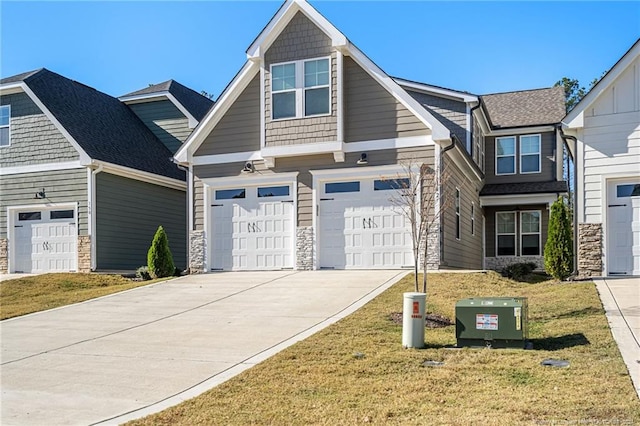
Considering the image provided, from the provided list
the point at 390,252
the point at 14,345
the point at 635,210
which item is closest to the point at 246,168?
the point at 390,252

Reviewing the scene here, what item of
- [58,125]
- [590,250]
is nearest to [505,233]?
[590,250]

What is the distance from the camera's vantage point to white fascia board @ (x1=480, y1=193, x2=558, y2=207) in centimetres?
2192

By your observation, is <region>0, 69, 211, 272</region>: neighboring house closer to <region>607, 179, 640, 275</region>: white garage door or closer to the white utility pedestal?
the white utility pedestal

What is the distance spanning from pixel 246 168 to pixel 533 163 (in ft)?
39.8

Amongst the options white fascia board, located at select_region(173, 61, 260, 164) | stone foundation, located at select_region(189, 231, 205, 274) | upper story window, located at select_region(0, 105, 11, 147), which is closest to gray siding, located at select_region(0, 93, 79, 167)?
upper story window, located at select_region(0, 105, 11, 147)

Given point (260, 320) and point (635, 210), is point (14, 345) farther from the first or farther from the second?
point (635, 210)

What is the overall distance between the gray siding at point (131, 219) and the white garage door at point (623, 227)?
14381mm

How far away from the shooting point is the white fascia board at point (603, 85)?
13.6 m

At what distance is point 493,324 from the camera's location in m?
8.02

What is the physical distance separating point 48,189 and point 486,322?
623 inches

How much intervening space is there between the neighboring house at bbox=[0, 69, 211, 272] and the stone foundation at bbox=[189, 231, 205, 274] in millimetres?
3303

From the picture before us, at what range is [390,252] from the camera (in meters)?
15.6

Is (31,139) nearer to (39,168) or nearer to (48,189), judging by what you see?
(39,168)

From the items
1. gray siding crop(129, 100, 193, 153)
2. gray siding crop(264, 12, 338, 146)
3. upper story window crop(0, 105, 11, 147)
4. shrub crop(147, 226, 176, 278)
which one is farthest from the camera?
gray siding crop(129, 100, 193, 153)
